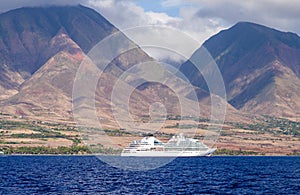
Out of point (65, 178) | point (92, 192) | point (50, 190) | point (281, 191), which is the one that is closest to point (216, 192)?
point (281, 191)

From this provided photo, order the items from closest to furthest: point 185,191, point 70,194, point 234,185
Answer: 1. point 70,194
2. point 185,191
3. point 234,185

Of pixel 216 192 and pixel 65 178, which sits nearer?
pixel 216 192

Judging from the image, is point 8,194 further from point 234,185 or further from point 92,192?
point 234,185

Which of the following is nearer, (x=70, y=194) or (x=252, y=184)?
(x=70, y=194)

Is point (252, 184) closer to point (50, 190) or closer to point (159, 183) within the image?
point (159, 183)

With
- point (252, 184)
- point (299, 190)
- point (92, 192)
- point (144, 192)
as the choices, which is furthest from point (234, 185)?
point (92, 192)

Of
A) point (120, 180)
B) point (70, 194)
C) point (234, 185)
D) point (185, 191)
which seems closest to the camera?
point (70, 194)

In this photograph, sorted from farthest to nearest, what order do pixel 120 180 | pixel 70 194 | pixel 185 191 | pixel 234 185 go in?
pixel 120 180 < pixel 234 185 < pixel 185 191 < pixel 70 194

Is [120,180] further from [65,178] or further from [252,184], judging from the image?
[252,184]

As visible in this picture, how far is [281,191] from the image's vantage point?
13462 centimetres

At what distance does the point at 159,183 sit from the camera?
155625 millimetres

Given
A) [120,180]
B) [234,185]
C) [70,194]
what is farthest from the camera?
[120,180]

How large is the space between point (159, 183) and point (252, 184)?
23.5 meters

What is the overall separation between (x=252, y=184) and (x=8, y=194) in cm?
6128
